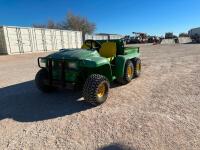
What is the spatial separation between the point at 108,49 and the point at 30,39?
61.0 ft

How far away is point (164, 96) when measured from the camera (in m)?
5.26

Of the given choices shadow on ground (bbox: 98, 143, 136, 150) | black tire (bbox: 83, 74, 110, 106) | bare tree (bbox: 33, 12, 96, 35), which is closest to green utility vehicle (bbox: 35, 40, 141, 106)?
black tire (bbox: 83, 74, 110, 106)

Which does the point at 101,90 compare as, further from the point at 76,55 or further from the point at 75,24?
the point at 75,24

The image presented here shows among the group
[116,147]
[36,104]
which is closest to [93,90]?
[36,104]

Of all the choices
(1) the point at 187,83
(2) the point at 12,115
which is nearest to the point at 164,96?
(1) the point at 187,83

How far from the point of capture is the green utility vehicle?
15.1ft

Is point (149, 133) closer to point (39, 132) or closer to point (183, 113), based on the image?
point (183, 113)

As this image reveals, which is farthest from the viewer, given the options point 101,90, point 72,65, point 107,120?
point 101,90

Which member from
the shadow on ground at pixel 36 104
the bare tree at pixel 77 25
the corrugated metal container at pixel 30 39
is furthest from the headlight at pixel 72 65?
the bare tree at pixel 77 25

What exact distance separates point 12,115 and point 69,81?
54.2 inches

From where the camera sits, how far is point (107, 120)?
13.0ft

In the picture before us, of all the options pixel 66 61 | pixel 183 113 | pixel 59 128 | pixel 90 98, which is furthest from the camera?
pixel 66 61

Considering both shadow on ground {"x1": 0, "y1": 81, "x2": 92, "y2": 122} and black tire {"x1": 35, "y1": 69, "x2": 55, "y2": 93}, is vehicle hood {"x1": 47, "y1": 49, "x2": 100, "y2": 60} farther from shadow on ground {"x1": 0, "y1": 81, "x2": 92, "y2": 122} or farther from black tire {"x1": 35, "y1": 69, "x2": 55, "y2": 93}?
shadow on ground {"x1": 0, "y1": 81, "x2": 92, "y2": 122}

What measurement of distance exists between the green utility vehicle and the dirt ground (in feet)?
1.09
